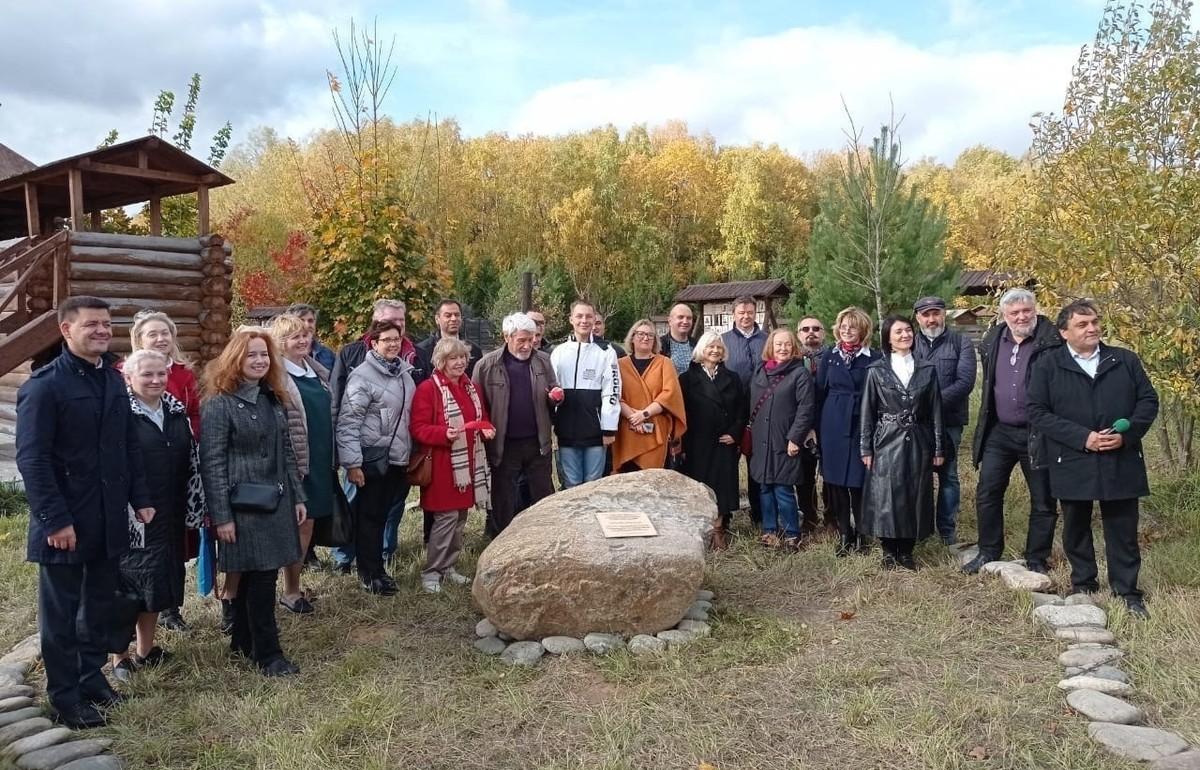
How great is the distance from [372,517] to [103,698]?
1.88 m

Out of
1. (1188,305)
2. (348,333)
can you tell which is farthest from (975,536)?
(348,333)

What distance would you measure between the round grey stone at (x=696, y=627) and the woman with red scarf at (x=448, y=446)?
1.61 meters

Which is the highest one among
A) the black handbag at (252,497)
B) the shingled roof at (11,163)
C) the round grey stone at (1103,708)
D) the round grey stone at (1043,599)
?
the shingled roof at (11,163)

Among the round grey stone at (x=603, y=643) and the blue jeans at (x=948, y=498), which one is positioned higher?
the blue jeans at (x=948, y=498)

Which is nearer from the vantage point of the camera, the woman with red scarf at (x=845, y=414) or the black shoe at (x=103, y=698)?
the black shoe at (x=103, y=698)

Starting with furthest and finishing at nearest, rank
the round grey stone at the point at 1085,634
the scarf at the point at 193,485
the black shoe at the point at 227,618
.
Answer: the black shoe at the point at 227,618
the round grey stone at the point at 1085,634
the scarf at the point at 193,485

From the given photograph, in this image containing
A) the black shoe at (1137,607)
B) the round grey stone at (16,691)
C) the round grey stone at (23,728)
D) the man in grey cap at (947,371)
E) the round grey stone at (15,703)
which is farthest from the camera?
the man in grey cap at (947,371)

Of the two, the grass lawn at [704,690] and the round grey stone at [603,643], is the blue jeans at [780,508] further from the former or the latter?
the round grey stone at [603,643]

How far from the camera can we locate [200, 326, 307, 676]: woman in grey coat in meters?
4.34

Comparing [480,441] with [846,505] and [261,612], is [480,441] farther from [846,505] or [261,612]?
[846,505]

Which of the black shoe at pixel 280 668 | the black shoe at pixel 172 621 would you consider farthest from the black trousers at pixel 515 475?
the black shoe at pixel 172 621

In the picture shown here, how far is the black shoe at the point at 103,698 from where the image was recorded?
13.4 feet

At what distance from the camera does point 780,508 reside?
657cm

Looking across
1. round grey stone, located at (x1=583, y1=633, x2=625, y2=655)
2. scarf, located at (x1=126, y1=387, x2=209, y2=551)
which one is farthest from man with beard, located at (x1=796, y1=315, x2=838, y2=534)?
scarf, located at (x1=126, y1=387, x2=209, y2=551)
